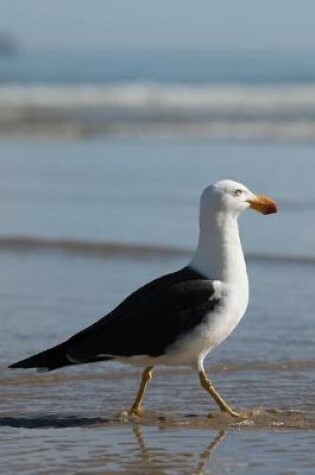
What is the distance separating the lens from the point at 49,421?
6418 millimetres

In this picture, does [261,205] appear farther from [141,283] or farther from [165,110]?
[165,110]

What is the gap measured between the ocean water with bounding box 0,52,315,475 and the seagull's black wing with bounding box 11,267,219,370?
0.29m

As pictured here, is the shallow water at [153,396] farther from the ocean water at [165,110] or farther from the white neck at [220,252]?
the ocean water at [165,110]

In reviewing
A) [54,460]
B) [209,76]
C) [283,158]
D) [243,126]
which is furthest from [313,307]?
[209,76]

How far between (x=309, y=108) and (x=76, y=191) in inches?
628

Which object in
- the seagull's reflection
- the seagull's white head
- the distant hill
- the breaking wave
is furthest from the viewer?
the distant hill

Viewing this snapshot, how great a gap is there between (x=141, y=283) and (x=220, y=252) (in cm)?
357

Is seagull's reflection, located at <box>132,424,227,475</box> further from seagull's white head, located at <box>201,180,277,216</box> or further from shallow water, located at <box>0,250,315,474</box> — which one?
seagull's white head, located at <box>201,180,277,216</box>

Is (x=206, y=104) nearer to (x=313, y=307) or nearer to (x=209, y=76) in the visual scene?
(x=209, y=76)

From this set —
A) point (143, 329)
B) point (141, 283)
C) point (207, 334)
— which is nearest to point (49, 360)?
point (143, 329)

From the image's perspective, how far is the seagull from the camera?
6383 mm

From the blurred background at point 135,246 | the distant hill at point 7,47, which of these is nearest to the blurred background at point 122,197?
the blurred background at point 135,246

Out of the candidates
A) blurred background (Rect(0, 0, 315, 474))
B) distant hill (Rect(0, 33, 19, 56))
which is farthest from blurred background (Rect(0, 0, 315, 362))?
distant hill (Rect(0, 33, 19, 56))

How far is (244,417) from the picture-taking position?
6496mm
